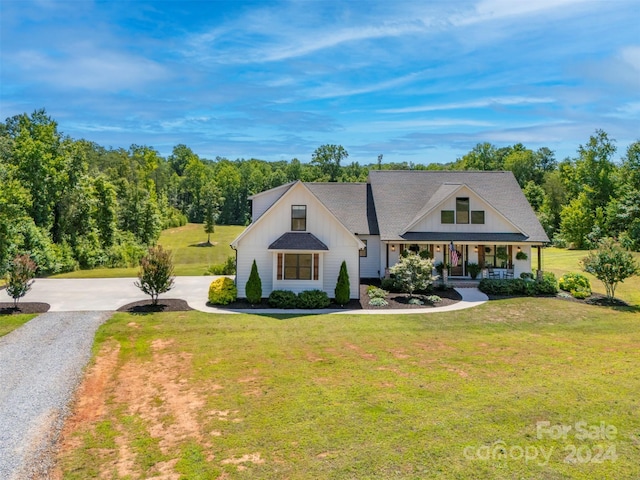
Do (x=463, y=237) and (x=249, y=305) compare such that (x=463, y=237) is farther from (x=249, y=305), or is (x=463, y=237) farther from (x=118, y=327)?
(x=118, y=327)

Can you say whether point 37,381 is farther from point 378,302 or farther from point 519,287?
point 519,287

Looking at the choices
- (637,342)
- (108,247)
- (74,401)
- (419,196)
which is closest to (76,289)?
(74,401)

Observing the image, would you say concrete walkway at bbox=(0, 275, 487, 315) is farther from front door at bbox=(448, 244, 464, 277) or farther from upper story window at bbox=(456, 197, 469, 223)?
upper story window at bbox=(456, 197, 469, 223)

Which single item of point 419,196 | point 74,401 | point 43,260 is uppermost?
point 419,196

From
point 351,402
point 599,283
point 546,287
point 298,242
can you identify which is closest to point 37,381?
point 351,402

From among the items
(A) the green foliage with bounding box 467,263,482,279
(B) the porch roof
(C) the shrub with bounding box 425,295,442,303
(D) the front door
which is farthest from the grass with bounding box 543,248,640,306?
(C) the shrub with bounding box 425,295,442,303
